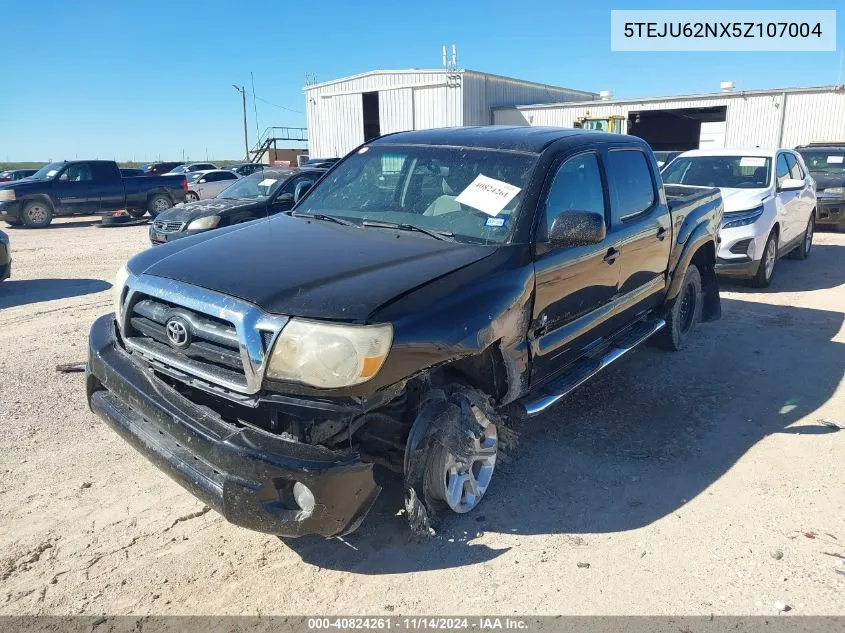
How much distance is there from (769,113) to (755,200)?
2012 centimetres

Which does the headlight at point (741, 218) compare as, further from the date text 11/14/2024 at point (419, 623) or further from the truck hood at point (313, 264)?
the date text 11/14/2024 at point (419, 623)

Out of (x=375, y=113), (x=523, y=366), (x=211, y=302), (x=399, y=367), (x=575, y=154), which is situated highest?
(x=375, y=113)

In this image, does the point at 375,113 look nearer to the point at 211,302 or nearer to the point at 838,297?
the point at 838,297

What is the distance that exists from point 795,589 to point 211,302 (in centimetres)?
281

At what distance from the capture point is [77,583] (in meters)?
2.80

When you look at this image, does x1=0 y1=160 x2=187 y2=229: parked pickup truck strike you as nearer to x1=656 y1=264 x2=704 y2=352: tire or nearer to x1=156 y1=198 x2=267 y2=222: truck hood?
x1=156 y1=198 x2=267 y2=222: truck hood

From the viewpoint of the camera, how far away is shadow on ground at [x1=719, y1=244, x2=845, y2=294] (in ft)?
28.4

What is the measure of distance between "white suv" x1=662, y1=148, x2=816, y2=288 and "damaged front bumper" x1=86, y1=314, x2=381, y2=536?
6997 millimetres

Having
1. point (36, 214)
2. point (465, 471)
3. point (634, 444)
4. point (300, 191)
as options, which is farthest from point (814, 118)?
point (465, 471)

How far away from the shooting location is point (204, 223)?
9773 millimetres

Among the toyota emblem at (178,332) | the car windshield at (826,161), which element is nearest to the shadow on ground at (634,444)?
the toyota emblem at (178,332)

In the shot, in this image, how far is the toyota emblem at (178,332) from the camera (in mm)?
2791

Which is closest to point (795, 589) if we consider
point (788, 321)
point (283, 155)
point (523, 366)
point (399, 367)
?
point (523, 366)

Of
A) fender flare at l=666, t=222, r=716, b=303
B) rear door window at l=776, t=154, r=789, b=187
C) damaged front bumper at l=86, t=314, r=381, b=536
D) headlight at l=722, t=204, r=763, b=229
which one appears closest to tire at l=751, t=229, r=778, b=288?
headlight at l=722, t=204, r=763, b=229
